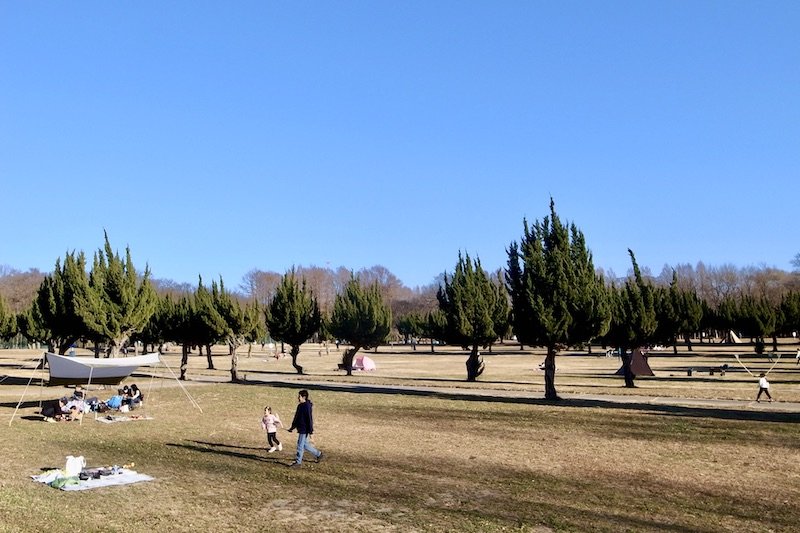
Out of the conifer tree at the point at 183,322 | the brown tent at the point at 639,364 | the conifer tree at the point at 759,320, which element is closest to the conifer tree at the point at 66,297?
the conifer tree at the point at 183,322

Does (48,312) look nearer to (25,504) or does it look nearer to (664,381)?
(25,504)

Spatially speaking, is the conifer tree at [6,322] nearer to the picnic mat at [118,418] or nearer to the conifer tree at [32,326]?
the conifer tree at [32,326]

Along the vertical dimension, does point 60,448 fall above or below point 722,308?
below

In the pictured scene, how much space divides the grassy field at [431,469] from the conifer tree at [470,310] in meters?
12.8

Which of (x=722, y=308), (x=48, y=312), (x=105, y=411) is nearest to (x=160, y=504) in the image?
(x=105, y=411)

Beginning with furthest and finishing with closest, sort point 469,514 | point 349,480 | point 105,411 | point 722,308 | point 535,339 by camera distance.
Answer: point 722,308 → point 535,339 → point 105,411 → point 349,480 → point 469,514

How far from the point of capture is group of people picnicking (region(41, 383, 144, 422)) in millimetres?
Result: 22891

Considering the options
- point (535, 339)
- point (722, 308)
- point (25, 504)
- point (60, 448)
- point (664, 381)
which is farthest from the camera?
point (722, 308)

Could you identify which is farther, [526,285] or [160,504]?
[526,285]

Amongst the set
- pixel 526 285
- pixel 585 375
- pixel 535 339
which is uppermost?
pixel 526 285

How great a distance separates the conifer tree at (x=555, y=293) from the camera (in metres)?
28.1

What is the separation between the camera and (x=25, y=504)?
11195 mm

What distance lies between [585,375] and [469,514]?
37.3 meters

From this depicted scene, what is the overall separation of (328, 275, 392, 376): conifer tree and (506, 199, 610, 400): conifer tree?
70.2 feet
